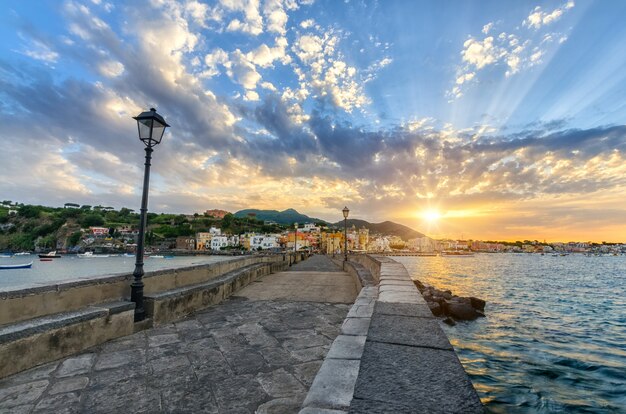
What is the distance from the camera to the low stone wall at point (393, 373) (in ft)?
5.49

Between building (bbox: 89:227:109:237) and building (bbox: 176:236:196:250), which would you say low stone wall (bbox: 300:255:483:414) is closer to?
building (bbox: 176:236:196:250)

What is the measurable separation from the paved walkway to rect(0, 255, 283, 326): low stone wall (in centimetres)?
87

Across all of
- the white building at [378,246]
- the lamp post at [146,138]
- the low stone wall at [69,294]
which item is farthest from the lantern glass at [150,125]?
the white building at [378,246]

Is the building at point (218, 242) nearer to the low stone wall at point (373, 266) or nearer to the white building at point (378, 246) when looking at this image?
the white building at point (378, 246)

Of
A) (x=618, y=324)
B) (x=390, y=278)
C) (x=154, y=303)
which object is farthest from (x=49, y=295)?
(x=618, y=324)

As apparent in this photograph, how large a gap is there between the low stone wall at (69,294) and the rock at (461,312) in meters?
13.1

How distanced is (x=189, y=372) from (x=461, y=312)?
14481mm

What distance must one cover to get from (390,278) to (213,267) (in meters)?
5.03

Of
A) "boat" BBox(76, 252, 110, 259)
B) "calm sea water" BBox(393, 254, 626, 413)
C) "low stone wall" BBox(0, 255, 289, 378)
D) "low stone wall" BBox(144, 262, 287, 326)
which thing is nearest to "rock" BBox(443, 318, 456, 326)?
"calm sea water" BBox(393, 254, 626, 413)

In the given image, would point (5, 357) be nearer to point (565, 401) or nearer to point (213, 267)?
point (213, 267)

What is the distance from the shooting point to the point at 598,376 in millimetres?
7926

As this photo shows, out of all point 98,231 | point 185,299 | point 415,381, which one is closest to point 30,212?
point 98,231

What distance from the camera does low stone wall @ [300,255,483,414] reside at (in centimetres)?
167

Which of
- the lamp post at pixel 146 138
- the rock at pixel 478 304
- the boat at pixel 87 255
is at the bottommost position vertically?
the boat at pixel 87 255
